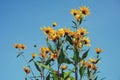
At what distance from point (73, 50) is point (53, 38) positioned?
1.03 ft

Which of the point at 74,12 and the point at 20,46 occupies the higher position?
the point at 20,46

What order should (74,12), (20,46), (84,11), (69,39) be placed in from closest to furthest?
(69,39), (74,12), (84,11), (20,46)

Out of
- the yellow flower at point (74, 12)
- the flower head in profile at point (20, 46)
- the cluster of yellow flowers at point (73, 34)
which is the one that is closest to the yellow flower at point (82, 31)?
the cluster of yellow flowers at point (73, 34)

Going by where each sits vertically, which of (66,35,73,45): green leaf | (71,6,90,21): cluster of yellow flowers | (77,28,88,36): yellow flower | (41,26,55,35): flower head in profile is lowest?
(66,35,73,45): green leaf

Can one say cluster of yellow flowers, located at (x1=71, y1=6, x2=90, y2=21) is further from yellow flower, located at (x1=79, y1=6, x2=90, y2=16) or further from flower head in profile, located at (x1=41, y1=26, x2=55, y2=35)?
flower head in profile, located at (x1=41, y1=26, x2=55, y2=35)

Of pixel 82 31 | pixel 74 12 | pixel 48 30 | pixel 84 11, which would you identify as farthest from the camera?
pixel 84 11

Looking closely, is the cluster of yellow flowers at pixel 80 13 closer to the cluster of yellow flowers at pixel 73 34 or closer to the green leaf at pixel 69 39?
the cluster of yellow flowers at pixel 73 34

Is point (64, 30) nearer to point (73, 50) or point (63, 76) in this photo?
point (73, 50)

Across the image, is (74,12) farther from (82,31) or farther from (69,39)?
(69,39)

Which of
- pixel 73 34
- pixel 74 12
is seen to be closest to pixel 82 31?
pixel 73 34

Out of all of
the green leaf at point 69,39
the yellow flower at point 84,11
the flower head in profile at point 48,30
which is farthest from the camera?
the yellow flower at point 84,11

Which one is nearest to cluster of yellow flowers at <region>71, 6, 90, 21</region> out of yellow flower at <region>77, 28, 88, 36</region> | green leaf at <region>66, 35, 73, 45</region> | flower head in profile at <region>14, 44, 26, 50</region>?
yellow flower at <region>77, 28, 88, 36</region>

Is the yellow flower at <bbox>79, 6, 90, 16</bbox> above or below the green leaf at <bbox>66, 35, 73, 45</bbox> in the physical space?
above

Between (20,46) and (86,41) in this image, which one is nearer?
(86,41)
